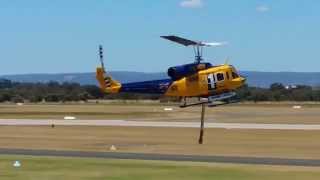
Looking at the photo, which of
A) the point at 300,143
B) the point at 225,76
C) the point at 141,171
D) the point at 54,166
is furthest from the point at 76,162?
the point at 300,143

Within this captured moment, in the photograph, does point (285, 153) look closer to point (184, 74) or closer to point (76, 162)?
point (184, 74)

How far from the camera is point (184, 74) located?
171 feet

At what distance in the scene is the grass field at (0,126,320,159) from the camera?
164 ft

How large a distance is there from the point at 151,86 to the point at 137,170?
67.5 ft

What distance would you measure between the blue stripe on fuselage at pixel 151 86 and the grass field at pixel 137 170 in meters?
14.5

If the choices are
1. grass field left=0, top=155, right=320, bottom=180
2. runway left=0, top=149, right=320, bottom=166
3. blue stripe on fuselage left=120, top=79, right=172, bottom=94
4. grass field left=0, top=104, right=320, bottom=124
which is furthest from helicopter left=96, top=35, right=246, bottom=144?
grass field left=0, top=104, right=320, bottom=124

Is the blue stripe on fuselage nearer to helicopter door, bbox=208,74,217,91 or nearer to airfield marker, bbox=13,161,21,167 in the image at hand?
helicopter door, bbox=208,74,217,91

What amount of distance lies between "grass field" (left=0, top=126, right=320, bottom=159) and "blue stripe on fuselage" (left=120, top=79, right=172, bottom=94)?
11.0 ft

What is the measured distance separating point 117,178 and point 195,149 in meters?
22.4

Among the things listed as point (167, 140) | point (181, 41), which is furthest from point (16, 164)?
point (167, 140)

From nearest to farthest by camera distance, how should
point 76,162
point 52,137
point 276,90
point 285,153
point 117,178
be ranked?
point 117,178 → point 76,162 → point 285,153 → point 52,137 → point 276,90

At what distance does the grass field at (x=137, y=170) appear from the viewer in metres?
Result: 29.4

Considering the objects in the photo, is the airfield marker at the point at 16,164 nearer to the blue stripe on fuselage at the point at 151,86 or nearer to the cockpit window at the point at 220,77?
the blue stripe on fuselage at the point at 151,86

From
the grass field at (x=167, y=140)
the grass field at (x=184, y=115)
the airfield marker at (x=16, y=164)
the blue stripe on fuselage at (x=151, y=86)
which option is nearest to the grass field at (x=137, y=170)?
the airfield marker at (x=16, y=164)
